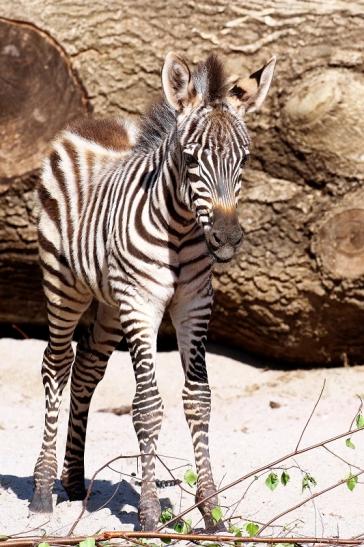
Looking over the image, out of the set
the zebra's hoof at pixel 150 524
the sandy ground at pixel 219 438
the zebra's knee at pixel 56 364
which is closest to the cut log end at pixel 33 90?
the sandy ground at pixel 219 438

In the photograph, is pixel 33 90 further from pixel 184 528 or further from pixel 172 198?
pixel 184 528

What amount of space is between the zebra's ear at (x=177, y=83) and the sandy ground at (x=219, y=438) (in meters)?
2.32

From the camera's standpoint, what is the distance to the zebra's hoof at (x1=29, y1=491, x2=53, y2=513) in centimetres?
693

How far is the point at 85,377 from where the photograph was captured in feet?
24.7

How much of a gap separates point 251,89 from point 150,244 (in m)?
1.11

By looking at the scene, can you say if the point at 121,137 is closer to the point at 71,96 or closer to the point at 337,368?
the point at 71,96

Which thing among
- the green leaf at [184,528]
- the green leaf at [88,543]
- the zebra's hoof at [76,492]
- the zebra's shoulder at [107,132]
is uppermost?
the zebra's shoulder at [107,132]

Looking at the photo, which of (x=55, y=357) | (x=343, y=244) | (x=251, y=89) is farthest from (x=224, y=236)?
(x=343, y=244)

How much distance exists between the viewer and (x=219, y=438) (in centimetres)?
871

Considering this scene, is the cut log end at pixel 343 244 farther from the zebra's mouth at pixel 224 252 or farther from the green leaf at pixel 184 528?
the green leaf at pixel 184 528

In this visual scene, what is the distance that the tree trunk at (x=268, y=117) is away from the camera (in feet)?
31.1

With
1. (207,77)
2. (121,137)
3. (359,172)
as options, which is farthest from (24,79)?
(207,77)

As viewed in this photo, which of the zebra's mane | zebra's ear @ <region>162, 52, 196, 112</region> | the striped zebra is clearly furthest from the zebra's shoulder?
zebra's ear @ <region>162, 52, 196, 112</region>

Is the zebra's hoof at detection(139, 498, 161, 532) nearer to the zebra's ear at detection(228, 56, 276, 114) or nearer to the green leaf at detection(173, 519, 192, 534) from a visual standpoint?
the green leaf at detection(173, 519, 192, 534)
